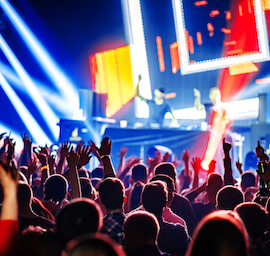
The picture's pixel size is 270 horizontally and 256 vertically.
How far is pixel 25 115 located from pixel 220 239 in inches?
512

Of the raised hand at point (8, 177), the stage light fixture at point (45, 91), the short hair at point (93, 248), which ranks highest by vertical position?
the stage light fixture at point (45, 91)

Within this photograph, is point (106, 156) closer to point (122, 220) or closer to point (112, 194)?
point (112, 194)

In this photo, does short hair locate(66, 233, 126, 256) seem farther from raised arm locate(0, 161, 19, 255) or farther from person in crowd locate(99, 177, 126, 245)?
person in crowd locate(99, 177, 126, 245)

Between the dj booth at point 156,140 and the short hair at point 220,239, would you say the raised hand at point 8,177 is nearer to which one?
the short hair at point 220,239

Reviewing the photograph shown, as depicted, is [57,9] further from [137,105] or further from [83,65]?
[137,105]

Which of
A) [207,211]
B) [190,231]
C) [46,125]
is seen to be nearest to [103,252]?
[190,231]

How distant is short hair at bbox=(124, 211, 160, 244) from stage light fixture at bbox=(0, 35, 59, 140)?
1210cm

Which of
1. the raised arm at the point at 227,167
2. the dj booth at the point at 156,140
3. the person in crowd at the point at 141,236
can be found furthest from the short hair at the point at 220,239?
the dj booth at the point at 156,140

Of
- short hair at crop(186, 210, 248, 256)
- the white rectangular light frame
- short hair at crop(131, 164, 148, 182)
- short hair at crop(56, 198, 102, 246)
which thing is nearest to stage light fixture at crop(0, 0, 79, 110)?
the white rectangular light frame

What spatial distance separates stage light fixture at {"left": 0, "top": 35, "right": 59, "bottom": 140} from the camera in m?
13.8

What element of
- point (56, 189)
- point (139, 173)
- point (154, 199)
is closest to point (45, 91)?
point (139, 173)

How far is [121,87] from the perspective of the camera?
15180 mm

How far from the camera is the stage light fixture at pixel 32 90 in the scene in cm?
1377

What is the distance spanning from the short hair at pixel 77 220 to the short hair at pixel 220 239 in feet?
1.65
